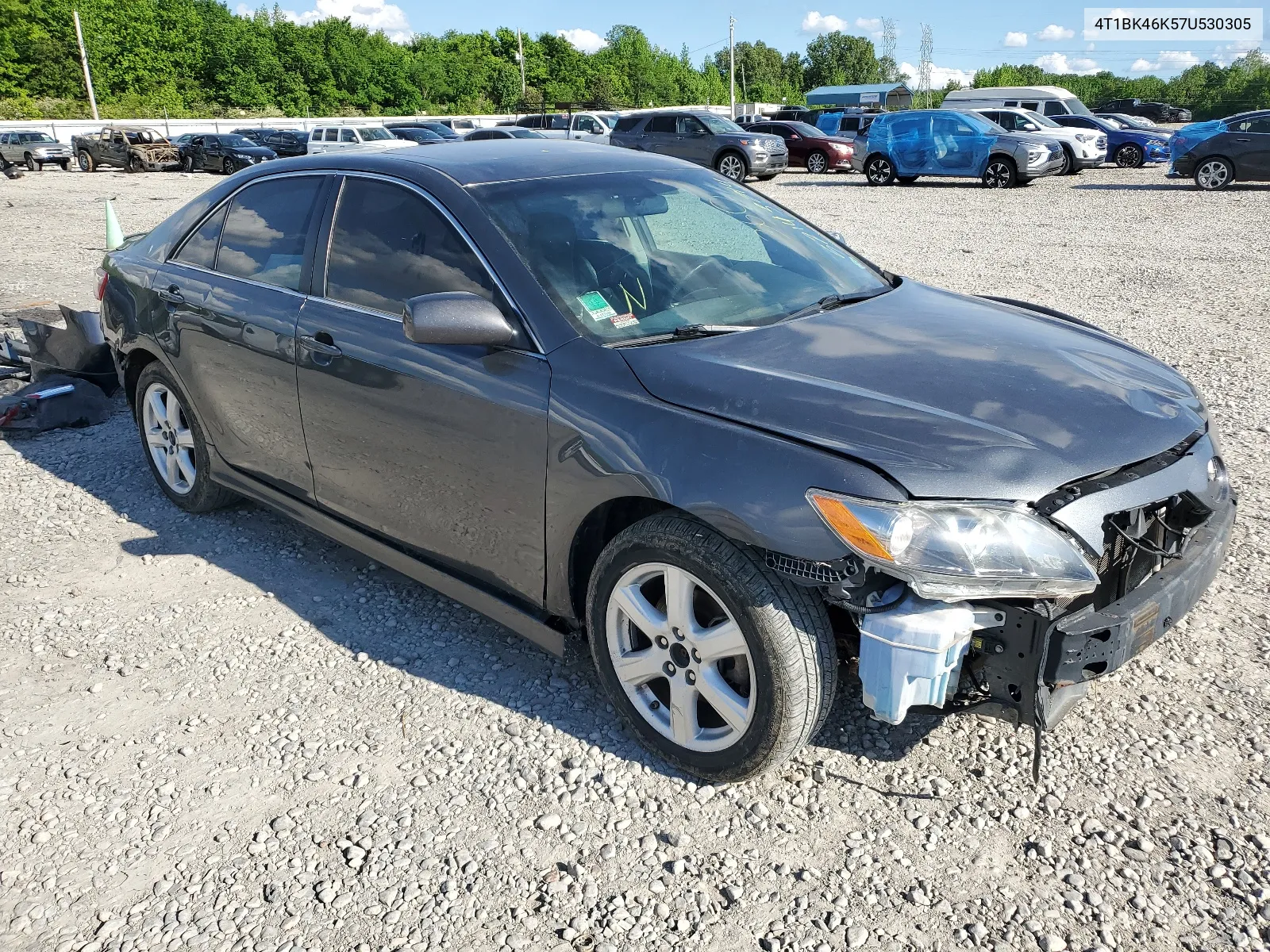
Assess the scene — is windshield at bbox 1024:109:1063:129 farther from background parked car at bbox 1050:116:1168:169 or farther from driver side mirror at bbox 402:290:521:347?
driver side mirror at bbox 402:290:521:347

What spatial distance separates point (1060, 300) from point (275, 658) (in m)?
8.14

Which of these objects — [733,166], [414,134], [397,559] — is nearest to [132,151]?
[414,134]

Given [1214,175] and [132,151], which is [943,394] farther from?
[132,151]

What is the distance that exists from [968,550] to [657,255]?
1.61 m

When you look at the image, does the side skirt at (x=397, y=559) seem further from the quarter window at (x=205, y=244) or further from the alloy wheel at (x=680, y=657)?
the quarter window at (x=205, y=244)

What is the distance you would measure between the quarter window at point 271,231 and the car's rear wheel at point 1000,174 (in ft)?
65.1

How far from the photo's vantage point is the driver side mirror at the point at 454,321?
293 cm

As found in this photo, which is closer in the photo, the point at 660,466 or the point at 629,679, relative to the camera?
the point at 660,466

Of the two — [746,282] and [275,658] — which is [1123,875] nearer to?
[746,282]

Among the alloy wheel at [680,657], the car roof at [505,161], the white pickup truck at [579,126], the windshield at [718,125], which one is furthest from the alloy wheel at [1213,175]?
the alloy wheel at [680,657]

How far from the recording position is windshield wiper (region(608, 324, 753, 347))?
9.84ft

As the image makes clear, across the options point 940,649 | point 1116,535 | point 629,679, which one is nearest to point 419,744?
point 629,679

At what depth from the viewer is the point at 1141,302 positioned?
30.1 feet

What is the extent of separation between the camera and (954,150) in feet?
70.8
